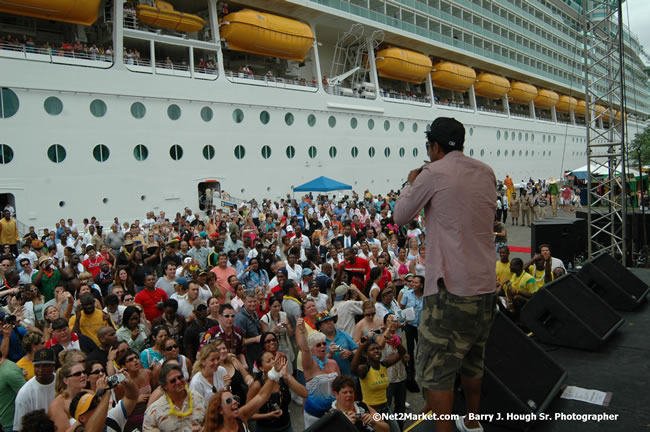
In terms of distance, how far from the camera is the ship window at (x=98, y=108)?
54.6 feet

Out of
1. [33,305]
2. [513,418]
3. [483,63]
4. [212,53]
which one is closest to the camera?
[513,418]

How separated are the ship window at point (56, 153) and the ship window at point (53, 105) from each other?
1.15 m

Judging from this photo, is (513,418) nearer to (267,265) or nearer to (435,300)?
(435,300)

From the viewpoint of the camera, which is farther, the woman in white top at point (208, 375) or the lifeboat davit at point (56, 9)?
the lifeboat davit at point (56, 9)

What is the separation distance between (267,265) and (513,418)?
712 centimetres

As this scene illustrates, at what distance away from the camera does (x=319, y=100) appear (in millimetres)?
24172

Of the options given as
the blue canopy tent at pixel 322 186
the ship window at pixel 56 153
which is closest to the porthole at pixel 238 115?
the blue canopy tent at pixel 322 186

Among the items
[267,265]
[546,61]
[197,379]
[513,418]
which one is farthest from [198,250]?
[546,61]

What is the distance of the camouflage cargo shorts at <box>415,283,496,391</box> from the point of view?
7.91ft

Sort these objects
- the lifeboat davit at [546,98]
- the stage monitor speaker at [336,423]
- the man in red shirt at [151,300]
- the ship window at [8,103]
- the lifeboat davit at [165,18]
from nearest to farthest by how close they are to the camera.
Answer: the stage monitor speaker at [336,423] → the man in red shirt at [151,300] → the ship window at [8,103] → the lifeboat davit at [165,18] → the lifeboat davit at [546,98]

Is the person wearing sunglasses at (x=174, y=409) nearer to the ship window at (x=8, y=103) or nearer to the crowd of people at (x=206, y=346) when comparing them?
the crowd of people at (x=206, y=346)

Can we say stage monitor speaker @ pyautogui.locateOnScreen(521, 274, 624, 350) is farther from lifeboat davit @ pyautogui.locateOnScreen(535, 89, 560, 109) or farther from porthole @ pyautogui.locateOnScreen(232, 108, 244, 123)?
lifeboat davit @ pyautogui.locateOnScreen(535, 89, 560, 109)

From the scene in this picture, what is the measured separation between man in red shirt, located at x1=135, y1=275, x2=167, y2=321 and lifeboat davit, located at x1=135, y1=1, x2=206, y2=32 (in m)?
14.8

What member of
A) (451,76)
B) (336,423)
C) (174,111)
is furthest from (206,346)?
(451,76)
